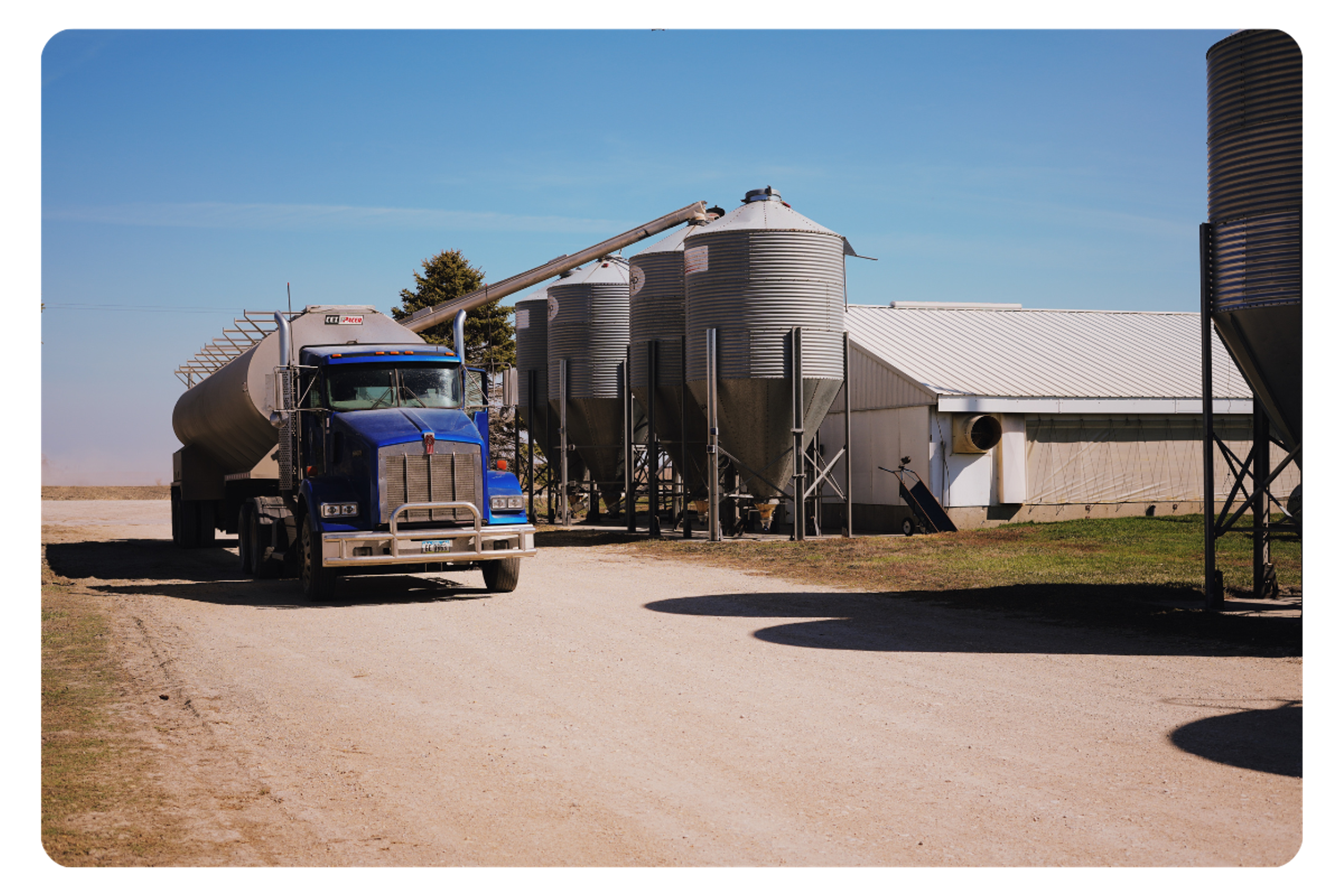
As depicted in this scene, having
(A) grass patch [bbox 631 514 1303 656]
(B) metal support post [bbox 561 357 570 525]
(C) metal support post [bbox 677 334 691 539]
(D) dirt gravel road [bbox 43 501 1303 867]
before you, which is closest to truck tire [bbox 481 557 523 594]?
(D) dirt gravel road [bbox 43 501 1303 867]

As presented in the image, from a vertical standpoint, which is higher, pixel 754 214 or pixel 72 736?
pixel 754 214

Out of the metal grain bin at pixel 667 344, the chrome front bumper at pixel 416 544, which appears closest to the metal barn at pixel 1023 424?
the metal grain bin at pixel 667 344

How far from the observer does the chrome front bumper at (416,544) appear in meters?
14.2

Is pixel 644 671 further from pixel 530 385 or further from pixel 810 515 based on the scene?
pixel 530 385

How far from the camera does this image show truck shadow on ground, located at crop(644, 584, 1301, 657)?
1105 cm

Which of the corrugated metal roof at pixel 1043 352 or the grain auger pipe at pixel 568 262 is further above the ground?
the grain auger pipe at pixel 568 262

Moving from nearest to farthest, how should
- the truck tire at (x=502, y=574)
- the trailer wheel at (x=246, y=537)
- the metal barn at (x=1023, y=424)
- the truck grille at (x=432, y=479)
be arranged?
the truck grille at (x=432, y=479), the truck tire at (x=502, y=574), the trailer wheel at (x=246, y=537), the metal barn at (x=1023, y=424)

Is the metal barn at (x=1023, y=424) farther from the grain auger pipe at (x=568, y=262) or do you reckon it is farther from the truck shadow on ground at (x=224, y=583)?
the truck shadow on ground at (x=224, y=583)

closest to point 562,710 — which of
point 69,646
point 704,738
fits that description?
point 704,738

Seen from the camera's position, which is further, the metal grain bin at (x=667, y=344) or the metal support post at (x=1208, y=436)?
the metal grain bin at (x=667, y=344)

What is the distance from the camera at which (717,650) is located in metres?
11.0

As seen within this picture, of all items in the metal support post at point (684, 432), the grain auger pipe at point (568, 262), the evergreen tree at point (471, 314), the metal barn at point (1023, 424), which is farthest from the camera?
the evergreen tree at point (471, 314)

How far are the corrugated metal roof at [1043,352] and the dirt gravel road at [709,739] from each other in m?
17.3

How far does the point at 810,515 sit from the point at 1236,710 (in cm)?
2189
